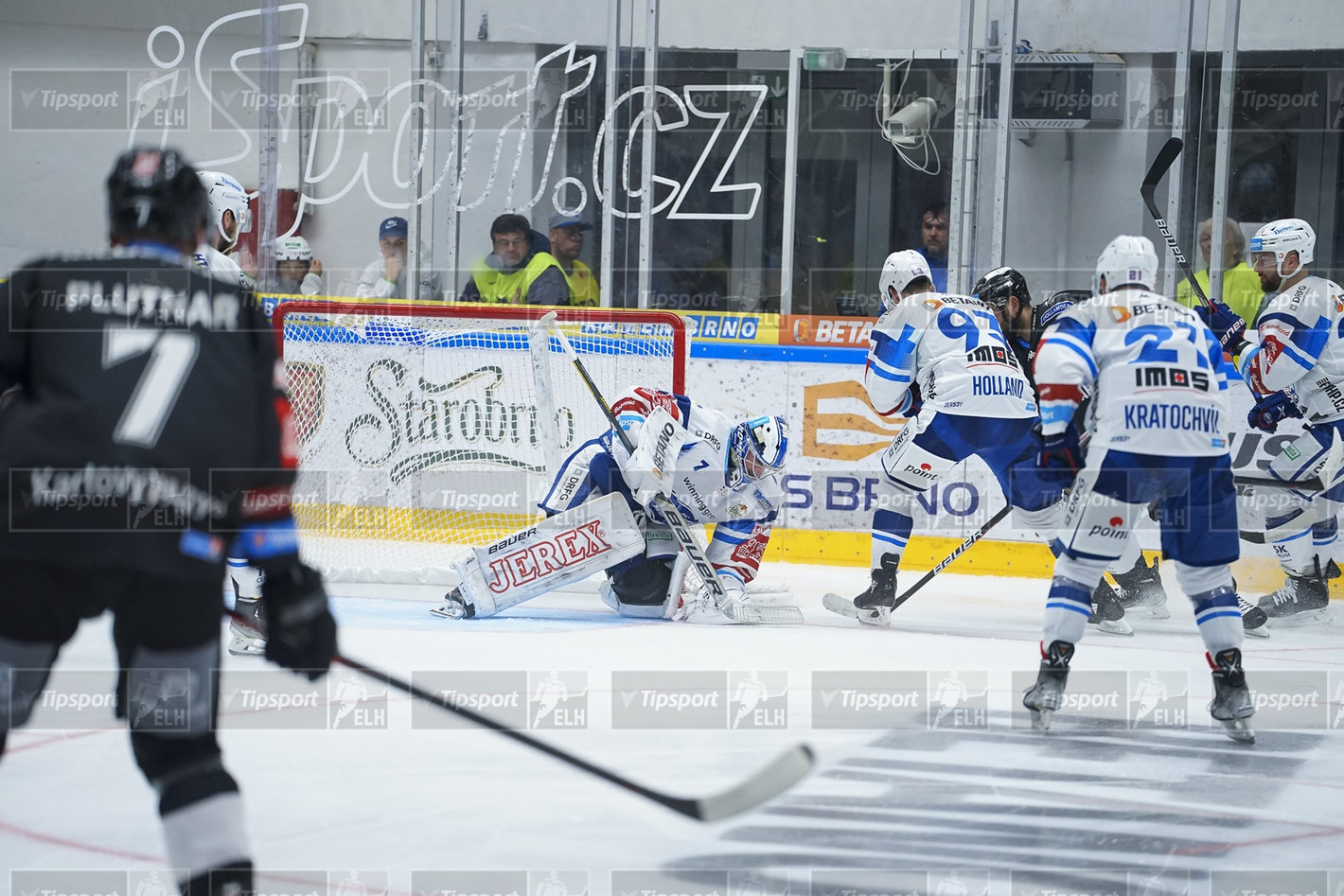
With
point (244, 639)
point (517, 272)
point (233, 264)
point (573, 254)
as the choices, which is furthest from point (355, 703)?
point (573, 254)

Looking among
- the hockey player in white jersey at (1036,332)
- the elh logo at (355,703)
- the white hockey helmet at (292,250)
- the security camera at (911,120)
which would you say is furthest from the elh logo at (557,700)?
the white hockey helmet at (292,250)

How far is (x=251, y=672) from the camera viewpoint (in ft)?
13.4

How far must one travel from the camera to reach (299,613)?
73.2 inches

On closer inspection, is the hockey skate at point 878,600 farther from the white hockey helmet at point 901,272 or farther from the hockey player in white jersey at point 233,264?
the hockey player in white jersey at point 233,264

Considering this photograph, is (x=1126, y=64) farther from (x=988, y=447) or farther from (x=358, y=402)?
(x=358, y=402)

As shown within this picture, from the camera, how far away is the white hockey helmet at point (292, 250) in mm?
8102

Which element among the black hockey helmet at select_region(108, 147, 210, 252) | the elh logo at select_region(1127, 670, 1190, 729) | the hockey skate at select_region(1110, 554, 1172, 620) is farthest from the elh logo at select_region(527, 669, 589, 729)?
the hockey skate at select_region(1110, 554, 1172, 620)

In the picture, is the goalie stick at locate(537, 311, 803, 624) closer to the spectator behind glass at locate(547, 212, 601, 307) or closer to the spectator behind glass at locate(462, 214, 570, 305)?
the spectator behind glass at locate(462, 214, 570, 305)

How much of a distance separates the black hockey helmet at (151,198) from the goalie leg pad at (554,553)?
3.11 m

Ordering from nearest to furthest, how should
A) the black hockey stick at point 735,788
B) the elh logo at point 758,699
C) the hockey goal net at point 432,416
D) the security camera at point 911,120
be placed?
the black hockey stick at point 735,788 → the elh logo at point 758,699 → the hockey goal net at point 432,416 → the security camera at point 911,120

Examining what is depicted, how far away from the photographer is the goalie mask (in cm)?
500

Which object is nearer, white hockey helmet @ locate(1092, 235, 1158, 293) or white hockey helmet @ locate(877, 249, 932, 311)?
white hockey helmet @ locate(1092, 235, 1158, 293)

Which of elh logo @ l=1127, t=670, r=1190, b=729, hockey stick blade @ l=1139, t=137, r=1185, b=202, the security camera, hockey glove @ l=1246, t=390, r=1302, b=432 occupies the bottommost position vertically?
elh logo @ l=1127, t=670, r=1190, b=729

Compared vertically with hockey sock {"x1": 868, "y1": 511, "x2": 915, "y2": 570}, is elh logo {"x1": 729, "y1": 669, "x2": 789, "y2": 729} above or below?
below
